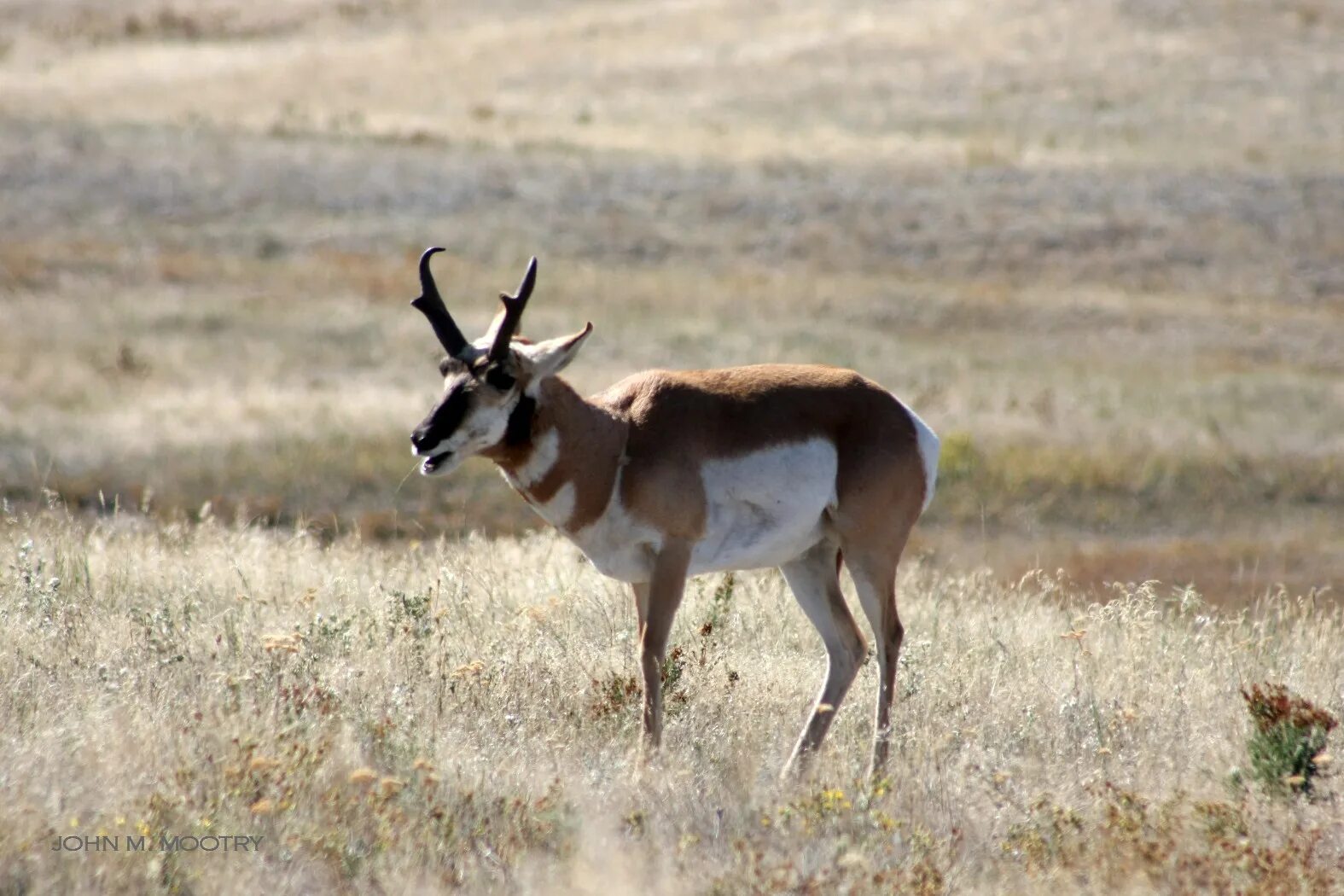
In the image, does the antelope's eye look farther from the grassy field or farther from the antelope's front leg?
the grassy field

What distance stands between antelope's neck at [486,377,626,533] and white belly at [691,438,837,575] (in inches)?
21.3

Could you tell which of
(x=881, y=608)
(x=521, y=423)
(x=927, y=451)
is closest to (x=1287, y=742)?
(x=881, y=608)

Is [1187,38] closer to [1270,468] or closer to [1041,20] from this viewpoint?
[1041,20]

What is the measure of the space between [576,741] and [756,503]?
151 centimetres

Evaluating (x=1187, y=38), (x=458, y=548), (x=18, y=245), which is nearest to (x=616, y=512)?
(x=458, y=548)

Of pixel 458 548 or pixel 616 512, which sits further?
pixel 458 548

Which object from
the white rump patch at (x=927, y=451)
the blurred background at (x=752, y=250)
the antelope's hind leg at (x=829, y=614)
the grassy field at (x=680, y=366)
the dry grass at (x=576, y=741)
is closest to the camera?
the dry grass at (x=576, y=741)

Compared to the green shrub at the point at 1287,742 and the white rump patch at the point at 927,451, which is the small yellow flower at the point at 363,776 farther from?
the green shrub at the point at 1287,742

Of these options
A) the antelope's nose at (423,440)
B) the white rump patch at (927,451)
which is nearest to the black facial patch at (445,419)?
the antelope's nose at (423,440)

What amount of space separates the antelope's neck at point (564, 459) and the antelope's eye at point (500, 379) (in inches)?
8.2

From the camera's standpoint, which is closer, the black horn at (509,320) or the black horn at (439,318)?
the black horn at (509,320)

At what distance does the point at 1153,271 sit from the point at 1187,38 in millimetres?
27858

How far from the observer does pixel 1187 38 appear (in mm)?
60844

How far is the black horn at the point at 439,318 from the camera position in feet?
24.0
